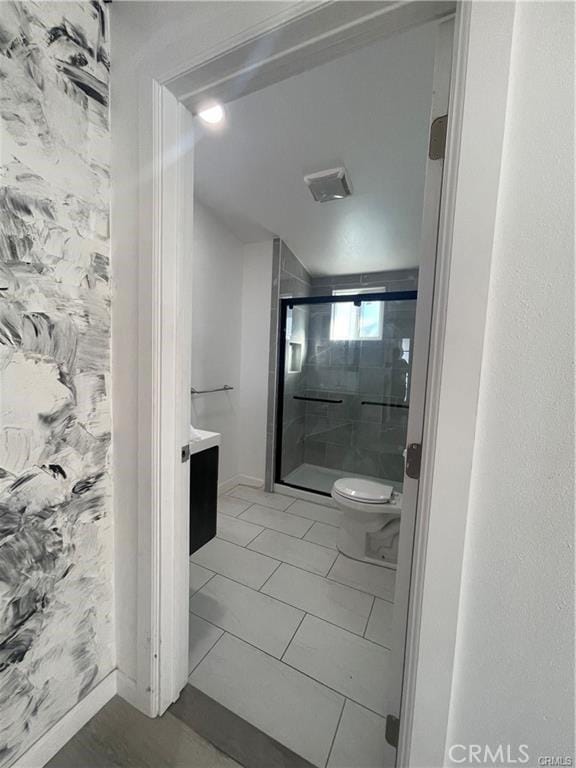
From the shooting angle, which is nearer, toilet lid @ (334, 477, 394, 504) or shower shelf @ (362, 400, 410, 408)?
toilet lid @ (334, 477, 394, 504)

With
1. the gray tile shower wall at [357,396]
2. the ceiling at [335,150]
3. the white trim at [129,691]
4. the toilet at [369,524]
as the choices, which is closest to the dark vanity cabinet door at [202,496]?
the white trim at [129,691]

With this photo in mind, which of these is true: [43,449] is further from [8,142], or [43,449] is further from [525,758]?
[525,758]

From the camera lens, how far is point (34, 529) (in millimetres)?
842

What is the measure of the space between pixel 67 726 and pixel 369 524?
4.95 ft

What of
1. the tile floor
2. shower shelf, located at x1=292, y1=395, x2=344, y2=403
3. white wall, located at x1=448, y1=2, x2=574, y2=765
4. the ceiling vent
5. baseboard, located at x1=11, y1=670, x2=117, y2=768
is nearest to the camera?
white wall, located at x1=448, y1=2, x2=574, y2=765

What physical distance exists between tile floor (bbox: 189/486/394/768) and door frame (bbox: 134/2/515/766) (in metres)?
0.33

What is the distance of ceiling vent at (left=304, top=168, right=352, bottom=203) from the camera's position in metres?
1.57

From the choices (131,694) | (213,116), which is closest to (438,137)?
(213,116)

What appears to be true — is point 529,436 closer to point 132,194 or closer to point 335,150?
point 132,194

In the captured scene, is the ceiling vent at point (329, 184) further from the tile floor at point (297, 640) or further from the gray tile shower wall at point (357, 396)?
the tile floor at point (297, 640)

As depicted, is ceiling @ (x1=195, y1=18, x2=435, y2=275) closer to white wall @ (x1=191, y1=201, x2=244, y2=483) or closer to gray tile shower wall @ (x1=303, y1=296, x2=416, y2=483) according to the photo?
white wall @ (x1=191, y1=201, x2=244, y2=483)

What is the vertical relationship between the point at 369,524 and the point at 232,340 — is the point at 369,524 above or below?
below

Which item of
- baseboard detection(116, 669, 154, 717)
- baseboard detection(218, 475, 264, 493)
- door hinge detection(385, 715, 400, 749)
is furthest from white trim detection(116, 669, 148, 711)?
baseboard detection(218, 475, 264, 493)

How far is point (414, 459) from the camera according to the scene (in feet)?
2.35
